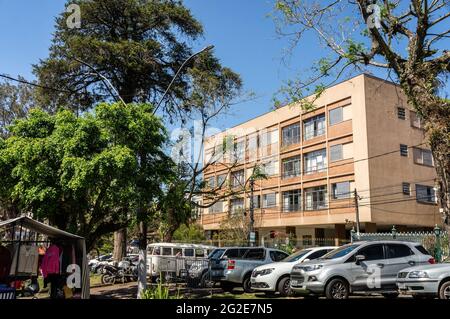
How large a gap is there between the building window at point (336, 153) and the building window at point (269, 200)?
8909 mm

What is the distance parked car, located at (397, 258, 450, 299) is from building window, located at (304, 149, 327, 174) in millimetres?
30141

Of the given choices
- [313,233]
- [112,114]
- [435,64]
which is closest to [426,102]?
[435,64]

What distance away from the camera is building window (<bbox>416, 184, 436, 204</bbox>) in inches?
1613

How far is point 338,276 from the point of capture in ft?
43.2

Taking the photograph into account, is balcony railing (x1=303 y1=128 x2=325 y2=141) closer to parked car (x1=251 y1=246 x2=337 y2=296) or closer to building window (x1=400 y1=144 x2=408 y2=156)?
building window (x1=400 y1=144 x2=408 y2=156)

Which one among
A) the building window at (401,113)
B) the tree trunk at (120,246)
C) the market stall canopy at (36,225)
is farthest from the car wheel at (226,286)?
the building window at (401,113)

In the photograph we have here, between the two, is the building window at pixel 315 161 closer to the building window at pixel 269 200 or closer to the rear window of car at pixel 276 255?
the building window at pixel 269 200

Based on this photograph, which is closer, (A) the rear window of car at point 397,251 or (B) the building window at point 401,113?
(A) the rear window of car at point 397,251

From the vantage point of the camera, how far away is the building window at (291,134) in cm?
4647

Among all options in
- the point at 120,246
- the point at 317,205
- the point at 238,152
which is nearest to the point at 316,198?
the point at 317,205

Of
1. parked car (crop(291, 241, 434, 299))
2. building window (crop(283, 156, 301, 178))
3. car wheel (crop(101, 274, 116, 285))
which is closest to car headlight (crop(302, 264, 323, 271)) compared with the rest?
parked car (crop(291, 241, 434, 299))

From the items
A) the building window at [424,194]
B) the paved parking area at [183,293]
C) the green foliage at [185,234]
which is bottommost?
the paved parking area at [183,293]

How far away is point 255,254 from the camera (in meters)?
18.2

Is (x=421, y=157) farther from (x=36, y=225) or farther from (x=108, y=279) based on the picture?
(x=36, y=225)
